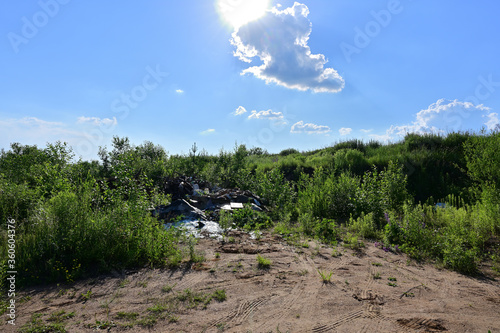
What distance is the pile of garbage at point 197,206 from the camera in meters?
7.41

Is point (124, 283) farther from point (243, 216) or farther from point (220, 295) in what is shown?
point (243, 216)

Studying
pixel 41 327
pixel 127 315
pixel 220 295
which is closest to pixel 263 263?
pixel 220 295

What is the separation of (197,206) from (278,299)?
6044mm

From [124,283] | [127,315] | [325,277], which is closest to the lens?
[127,315]

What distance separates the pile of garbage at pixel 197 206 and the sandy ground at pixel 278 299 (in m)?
2.10

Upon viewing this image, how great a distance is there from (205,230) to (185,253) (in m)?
1.88

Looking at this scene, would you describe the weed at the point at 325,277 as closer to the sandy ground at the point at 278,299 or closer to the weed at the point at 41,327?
the sandy ground at the point at 278,299

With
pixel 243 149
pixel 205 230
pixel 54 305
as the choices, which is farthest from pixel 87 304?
pixel 243 149

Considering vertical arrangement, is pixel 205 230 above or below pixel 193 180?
below

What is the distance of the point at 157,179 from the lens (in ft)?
40.7

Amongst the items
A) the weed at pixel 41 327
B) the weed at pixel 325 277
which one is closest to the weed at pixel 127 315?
the weed at pixel 41 327

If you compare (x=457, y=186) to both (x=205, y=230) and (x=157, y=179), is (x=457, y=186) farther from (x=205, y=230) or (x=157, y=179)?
(x=157, y=179)

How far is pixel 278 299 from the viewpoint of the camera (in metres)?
3.75

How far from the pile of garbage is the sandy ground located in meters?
2.10
